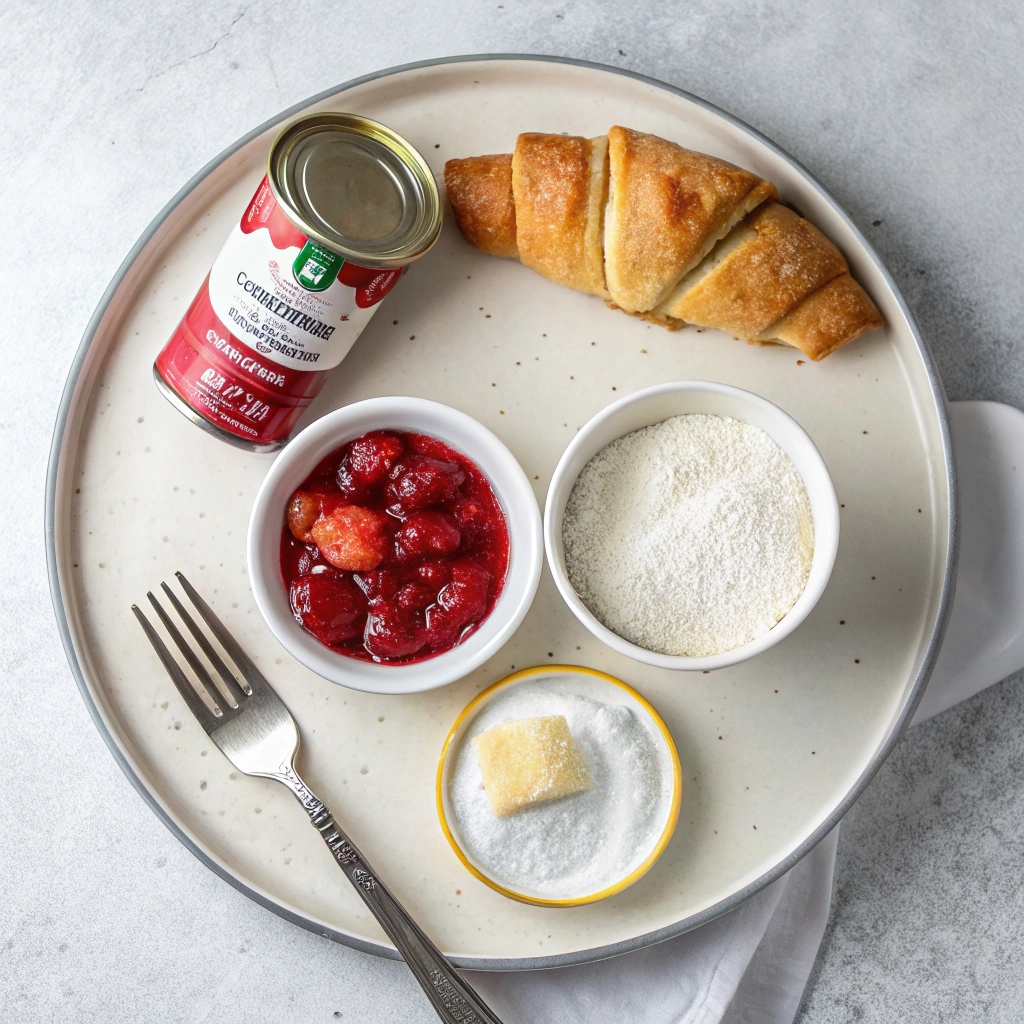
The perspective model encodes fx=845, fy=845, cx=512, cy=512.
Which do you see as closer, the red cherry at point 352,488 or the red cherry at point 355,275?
the red cherry at point 355,275

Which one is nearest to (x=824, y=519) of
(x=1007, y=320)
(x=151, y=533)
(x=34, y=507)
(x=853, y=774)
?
(x=853, y=774)

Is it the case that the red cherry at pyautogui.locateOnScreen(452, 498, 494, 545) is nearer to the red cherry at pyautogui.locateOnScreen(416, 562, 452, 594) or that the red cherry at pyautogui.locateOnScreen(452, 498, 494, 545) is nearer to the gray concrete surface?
the red cherry at pyautogui.locateOnScreen(416, 562, 452, 594)

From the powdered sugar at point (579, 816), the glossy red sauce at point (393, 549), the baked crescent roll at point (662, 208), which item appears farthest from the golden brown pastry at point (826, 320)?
the powdered sugar at point (579, 816)

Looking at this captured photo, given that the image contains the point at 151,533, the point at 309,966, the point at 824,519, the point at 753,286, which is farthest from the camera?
the point at 309,966

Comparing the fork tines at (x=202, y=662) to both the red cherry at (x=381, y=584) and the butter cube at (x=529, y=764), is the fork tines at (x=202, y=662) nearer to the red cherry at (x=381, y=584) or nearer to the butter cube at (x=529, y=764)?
the red cherry at (x=381, y=584)

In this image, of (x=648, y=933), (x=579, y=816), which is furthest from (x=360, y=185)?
(x=648, y=933)

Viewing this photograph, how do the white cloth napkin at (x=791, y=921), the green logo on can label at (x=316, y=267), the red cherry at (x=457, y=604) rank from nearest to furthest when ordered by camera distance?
→ the green logo on can label at (x=316, y=267), the red cherry at (x=457, y=604), the white cloth napkin at (x=791, y=921)

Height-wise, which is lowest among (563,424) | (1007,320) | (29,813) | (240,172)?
(1007,320)

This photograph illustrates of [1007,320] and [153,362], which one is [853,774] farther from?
[153,362]
